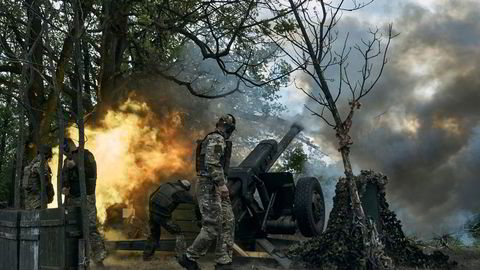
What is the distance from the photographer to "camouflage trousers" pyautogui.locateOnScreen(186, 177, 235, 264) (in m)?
7.02

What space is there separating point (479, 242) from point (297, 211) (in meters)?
3.40

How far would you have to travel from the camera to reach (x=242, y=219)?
9.12 meters

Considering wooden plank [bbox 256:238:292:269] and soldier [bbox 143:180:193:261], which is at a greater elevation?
soldier [bbox 143:180:193:261]

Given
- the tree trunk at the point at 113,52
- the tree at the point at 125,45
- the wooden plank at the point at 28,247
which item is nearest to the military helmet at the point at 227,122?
the tree at the point at 125,45

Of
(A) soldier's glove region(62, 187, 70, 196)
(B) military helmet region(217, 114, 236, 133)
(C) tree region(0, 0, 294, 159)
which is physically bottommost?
(A) soldier's glove region(62, 187, 70, 196)

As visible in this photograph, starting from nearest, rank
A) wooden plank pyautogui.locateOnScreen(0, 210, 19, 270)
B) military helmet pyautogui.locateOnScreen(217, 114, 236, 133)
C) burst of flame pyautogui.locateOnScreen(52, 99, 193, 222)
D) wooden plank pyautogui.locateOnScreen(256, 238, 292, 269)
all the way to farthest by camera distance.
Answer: wooden plank pyautogui.locateOnScreen(0, 210, 19, 270), military helmet pyautogui.locateOnScreen(217, 114, 236, 133), wooden plank pyautogui.locateOnScreen(256, 238, 292, 269), burst of flame pyautogui.locateOnScreen(52, 99, 193, 222)

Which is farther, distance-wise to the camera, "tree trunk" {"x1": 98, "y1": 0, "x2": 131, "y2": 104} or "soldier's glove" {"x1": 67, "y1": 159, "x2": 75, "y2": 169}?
"tree trunk" {"x1": 98, "y1": 0, "x2": 131, "y2": 104}

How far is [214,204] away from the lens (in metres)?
7.20

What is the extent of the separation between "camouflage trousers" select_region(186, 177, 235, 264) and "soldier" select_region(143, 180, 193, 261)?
1.72m

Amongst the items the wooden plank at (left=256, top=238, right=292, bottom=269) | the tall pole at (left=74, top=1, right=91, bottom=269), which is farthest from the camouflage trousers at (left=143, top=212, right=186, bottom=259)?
the tall pole at (left=74, top=1, right=91, bottom=269)

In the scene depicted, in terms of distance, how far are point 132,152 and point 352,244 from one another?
285 inches

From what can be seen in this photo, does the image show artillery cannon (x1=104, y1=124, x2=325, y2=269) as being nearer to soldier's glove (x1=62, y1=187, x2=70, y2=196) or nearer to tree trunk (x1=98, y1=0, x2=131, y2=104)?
soldier's glove (x1=62, y1=187, x2=70, y2=196)

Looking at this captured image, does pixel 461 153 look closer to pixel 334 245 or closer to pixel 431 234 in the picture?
pixel 431 234

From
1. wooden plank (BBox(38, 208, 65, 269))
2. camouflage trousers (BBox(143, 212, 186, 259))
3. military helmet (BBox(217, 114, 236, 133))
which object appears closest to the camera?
wooden plank (BBox(38, 208, 65, 269))
